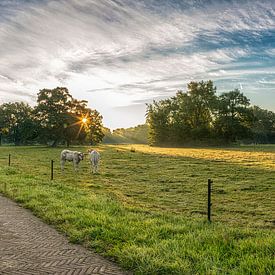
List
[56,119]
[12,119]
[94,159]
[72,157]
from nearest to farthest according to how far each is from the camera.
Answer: [94,159] < [72,157] < [56,119] < [12,119]

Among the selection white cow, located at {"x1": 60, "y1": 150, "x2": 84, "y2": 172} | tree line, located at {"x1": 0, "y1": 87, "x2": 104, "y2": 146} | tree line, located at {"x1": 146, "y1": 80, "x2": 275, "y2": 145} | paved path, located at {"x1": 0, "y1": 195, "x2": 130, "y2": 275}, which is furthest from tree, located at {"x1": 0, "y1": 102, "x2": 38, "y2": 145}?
paved path, located at {"x1": 0, "y1": 195, "x2": 130, "y2": 275}

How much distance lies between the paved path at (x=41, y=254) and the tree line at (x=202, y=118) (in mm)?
88573

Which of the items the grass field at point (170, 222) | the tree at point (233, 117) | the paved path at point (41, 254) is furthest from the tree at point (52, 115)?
the paved path at point (41, 254)

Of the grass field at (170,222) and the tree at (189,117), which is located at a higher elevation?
the tree at (189,117)

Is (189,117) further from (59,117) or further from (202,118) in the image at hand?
(59,117)

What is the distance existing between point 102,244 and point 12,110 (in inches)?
4657

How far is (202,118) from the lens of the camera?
10231cm

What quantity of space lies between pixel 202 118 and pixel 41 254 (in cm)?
9704

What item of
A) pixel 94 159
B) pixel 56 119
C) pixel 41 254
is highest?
pixel 56 119

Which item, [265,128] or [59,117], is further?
[265,128]

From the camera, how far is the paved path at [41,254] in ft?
23.3

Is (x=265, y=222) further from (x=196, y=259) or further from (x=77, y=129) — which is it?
(x=77, y=129)

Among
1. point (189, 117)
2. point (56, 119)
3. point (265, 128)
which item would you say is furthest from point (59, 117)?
point (265, 128)

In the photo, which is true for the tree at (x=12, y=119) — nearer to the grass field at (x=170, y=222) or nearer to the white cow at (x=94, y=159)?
the white cow at (x=94, y=159)
